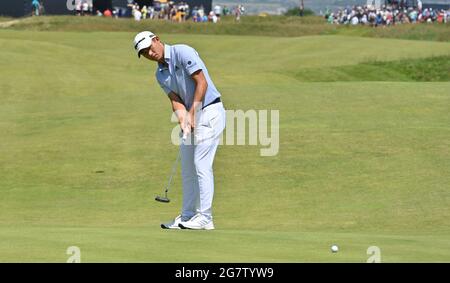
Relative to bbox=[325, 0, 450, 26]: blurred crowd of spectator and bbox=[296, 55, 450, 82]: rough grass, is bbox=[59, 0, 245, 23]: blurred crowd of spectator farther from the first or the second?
bbox=[296, 55, 450, 82]: rough grass

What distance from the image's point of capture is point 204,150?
1166 centimetres

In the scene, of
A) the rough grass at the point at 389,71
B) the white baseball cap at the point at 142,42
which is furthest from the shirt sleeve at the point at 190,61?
the rough grass at the point at 389,71

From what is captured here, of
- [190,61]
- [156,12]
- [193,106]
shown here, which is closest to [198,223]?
[193,106]

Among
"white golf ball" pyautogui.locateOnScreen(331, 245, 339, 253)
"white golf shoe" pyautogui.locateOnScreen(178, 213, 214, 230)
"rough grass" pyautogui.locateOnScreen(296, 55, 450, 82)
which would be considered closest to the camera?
"white golf ball" pyautogui.locateOnScreen(331, 245, 339, 253)

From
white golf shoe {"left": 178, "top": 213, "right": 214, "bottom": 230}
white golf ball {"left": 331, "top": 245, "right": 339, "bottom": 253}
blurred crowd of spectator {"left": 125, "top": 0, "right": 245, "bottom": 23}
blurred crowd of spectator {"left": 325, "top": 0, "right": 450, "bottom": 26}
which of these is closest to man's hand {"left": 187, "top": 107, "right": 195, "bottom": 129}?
white golf shoe {"left": 178, "top": 213, "right": 214, "bottom": 230}

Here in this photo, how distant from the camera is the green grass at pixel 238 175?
991cm

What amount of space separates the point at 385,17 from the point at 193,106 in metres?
70.8

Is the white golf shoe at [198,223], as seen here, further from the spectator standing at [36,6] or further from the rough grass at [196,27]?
the spectator standing at [36,6]

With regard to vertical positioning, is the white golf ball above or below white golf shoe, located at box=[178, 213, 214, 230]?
above

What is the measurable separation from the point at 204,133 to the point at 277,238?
5.29 ft

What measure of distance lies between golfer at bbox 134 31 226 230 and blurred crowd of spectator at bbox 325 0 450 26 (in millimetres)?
68254

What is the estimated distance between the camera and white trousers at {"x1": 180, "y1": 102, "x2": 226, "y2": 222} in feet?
38.2

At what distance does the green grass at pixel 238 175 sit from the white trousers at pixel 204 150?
19.3 inches
